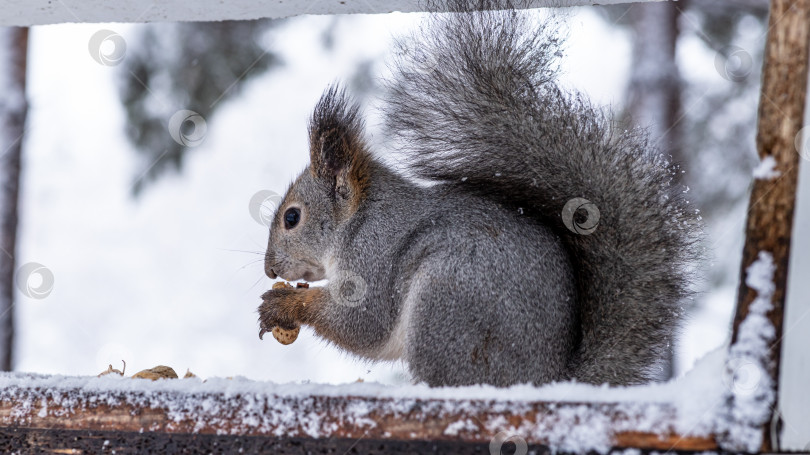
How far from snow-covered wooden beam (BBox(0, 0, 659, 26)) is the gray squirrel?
0.17 meters

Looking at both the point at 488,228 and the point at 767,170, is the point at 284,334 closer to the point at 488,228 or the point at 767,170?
the point at 488,228

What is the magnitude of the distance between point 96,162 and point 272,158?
128 cm

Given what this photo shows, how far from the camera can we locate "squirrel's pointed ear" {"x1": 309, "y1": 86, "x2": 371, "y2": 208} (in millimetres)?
1587

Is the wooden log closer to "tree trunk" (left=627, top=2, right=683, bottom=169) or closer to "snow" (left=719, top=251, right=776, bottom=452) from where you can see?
"snow" (left=719, top=251, right=776, bottom=452)

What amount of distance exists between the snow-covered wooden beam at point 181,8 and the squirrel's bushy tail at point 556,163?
0.52 ft

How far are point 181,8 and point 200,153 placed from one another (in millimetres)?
4290

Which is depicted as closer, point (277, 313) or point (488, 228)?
point (488, 228)

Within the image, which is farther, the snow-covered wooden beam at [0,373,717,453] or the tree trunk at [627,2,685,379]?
the tree trunk at [627,2,685,379]

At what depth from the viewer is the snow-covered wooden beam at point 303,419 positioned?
0.96 meters

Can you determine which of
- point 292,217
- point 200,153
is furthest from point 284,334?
point 200,153

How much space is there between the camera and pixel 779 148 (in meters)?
0.90

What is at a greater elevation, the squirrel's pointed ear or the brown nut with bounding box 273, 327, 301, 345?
the squirrel's pointed ear

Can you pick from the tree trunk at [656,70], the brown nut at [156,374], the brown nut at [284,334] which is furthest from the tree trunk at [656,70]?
the brown nut at [156,374]

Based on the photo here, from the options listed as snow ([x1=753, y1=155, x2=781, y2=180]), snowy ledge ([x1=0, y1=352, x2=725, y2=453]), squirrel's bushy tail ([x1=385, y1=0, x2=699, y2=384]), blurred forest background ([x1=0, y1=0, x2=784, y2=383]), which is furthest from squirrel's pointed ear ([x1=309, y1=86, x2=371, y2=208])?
blurred forest background ([x1=0, y1=0, x2=784, y2=383])
